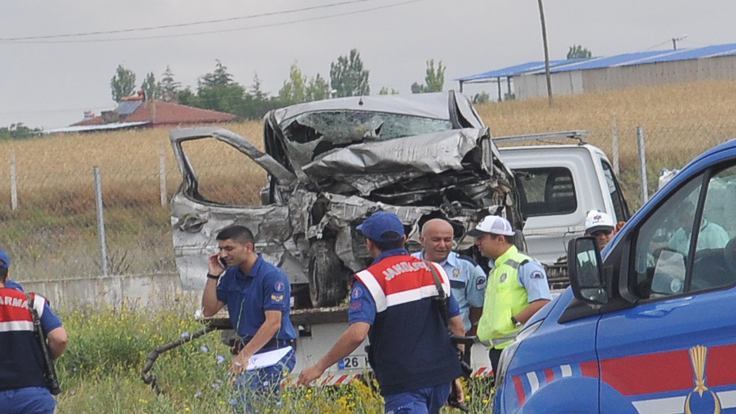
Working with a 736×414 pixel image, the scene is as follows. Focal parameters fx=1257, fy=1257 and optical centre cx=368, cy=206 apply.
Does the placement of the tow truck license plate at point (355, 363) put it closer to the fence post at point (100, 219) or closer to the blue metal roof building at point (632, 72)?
the fence post at point (100, 219)

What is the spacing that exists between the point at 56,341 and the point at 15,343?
9.7 inches

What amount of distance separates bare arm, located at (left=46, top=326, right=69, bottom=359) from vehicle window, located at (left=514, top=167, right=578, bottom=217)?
518cm

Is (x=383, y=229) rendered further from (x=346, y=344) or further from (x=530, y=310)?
(x=530, y=310)

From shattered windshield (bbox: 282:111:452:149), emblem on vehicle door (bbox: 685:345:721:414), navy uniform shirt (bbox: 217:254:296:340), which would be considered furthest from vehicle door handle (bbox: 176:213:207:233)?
emblem on vehicle door (bbox: 685:345:721:414)

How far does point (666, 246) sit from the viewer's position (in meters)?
4.50

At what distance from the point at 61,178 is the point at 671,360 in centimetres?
2117

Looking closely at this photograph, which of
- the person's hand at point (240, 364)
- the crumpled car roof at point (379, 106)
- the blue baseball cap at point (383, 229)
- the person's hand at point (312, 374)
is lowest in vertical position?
the person's hand at point (240, 364)

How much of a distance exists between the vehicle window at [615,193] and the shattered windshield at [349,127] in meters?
1.93

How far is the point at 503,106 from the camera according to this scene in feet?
156

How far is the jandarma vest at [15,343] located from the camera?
289 inches

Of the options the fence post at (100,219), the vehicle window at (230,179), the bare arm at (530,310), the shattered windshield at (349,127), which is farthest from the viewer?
the vehicle window at (230,179)

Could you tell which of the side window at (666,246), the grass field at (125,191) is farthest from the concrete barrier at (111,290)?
the side window at (666,246)

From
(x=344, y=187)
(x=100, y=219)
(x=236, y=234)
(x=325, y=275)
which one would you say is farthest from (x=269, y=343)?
(x=100, y=219)

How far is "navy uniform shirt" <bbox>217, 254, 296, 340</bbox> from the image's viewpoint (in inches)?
302
